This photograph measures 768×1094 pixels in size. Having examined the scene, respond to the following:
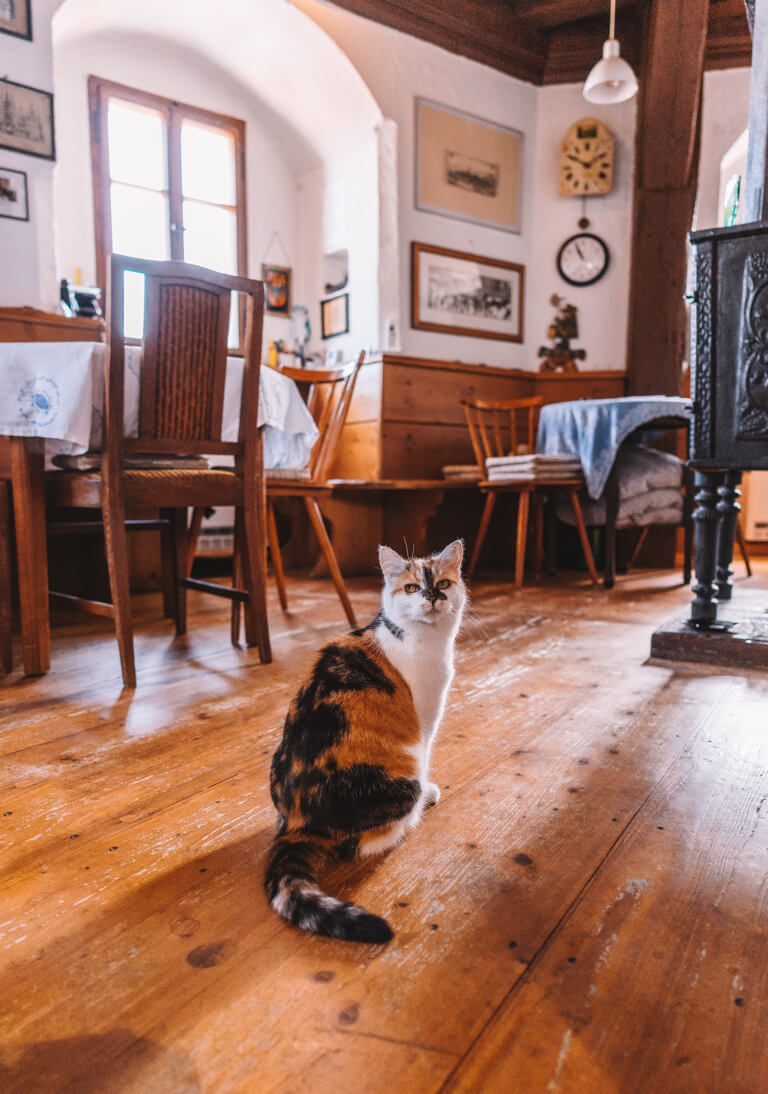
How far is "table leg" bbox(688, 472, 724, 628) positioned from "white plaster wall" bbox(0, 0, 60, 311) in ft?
9.72

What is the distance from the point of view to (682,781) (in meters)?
1.21

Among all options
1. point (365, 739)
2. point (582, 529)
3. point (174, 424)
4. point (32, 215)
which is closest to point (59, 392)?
point (174, 424)

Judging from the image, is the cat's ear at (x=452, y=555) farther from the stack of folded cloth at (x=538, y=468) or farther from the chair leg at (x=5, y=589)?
the stack of folded cloth at (x=538, y=468)

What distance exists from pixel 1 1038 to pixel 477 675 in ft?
4.66

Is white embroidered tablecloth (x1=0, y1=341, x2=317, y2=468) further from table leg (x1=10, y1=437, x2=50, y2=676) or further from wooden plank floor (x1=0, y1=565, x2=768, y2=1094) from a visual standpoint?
wooden plank floor (x1=0, y1=565, x2=768, y2=1094)

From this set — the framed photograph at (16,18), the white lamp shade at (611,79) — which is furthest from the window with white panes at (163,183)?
the white lamp shade at (611,79)

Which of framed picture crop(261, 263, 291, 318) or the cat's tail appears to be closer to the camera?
the cat's tail

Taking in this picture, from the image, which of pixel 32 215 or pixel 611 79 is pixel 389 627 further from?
pixel 611 79

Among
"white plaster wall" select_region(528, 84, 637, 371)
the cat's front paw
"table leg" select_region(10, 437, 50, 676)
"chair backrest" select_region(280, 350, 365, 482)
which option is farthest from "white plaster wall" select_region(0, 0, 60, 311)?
the cat's front paw

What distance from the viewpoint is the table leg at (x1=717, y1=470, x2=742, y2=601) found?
7.59 ft

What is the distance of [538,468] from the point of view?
3471 millimetres

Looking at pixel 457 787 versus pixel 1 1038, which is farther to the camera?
pixel 457 787

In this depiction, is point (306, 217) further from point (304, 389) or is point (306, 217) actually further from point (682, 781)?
point (682, 781)

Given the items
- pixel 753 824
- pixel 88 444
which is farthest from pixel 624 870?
pixel 88 444
